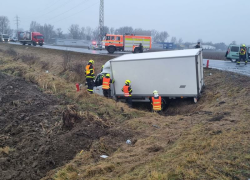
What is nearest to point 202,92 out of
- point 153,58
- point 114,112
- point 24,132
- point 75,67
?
point 153,58

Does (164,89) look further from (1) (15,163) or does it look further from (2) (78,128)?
(1) (15,163)

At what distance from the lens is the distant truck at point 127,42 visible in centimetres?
2667

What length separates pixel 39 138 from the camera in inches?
271

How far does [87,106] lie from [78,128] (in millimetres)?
3174

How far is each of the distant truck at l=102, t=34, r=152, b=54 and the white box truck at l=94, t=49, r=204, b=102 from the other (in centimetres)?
1534

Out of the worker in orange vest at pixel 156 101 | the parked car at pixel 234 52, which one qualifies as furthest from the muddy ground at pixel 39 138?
the parked car at pixel 234 52

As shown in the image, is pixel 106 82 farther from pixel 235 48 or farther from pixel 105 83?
pixel 235 48

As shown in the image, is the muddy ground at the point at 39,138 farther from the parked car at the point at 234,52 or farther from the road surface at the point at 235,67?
the parked car at the point at 234,52

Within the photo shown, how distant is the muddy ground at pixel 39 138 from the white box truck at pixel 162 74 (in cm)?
345

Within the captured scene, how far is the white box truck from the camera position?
33.5ft

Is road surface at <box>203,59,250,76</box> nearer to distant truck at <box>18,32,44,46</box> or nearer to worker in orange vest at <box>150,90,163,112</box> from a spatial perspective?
worker in orange vest at <box>150,90,163,112</box>

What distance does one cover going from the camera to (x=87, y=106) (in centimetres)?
1046

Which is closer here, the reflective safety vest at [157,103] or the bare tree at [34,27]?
the reflective safety vest at [157,103]

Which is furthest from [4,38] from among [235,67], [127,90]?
[127,90]
